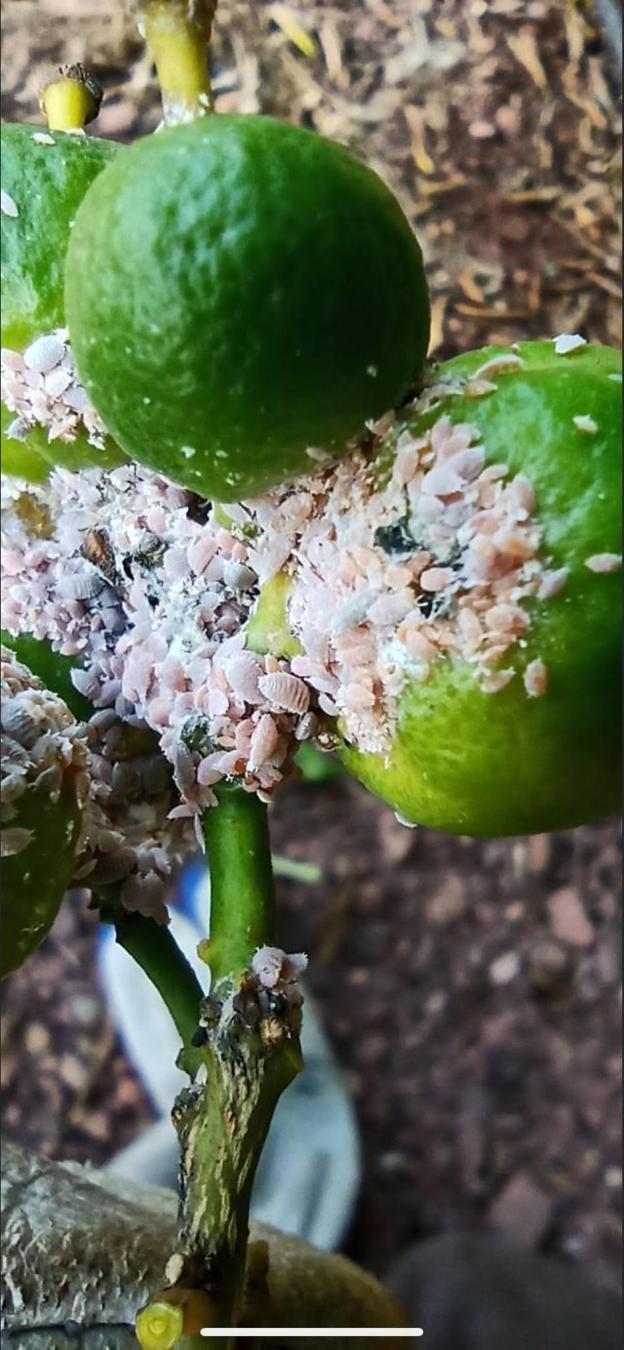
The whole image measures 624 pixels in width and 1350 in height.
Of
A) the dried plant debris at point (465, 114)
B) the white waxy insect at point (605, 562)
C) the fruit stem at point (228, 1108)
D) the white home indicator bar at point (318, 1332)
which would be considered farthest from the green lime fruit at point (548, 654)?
the dried plant debris at point (465, 114)

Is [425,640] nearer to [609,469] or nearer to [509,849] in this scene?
[609,469]

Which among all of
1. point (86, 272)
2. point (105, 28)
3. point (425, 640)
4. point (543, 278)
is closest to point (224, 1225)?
point (425, 640)

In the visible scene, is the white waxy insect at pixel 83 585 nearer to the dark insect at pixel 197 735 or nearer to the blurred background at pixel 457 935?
the dark insect at pixel 197 735

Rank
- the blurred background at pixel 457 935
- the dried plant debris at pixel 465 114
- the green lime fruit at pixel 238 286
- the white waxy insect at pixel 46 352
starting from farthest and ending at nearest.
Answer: the blurred background at pixel 457 935 → the dried plant debris at pixel 465 114 → the white waxy insect at pixel 46 352 → the green lime fruit at pixel 238 286

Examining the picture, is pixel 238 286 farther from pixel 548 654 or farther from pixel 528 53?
pixel 528 53

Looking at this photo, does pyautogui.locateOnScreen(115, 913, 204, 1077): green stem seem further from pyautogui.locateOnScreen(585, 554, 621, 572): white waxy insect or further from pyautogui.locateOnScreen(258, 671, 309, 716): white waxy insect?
pyautogui.locateOnScreen(585, 554, 621, 572): white waxy insect

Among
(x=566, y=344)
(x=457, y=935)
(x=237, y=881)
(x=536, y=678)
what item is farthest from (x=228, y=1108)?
(x=457, y=935)
